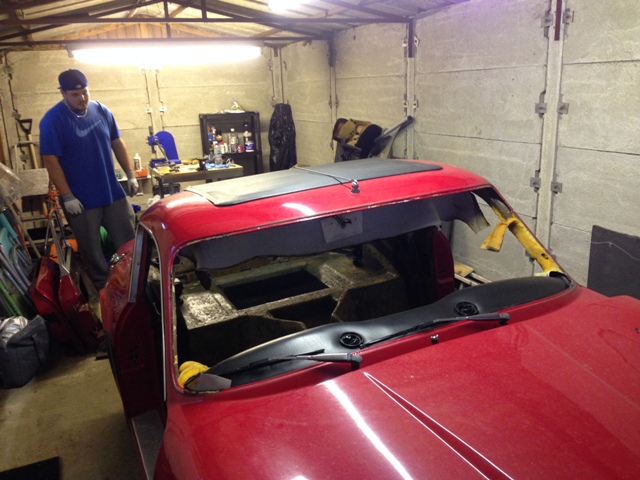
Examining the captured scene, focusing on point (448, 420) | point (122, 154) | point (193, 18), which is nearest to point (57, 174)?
point (122, 154)

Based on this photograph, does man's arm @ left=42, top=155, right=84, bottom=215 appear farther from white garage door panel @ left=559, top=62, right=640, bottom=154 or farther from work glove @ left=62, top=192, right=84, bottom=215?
white garage door panel @ left=559, top=62, right=640, bottom=154

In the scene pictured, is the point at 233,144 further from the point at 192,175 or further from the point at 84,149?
the point at 84,149

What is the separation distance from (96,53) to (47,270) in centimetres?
266

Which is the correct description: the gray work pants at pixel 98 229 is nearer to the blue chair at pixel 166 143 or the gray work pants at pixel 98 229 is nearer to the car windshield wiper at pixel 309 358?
the blue chair at pixel 166 143

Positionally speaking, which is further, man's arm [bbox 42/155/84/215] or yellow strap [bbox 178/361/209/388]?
man's arm [bbox 42/155/84/215]

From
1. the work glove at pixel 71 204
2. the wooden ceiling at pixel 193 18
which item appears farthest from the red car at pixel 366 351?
the wooden ceiling at pixel 193 18

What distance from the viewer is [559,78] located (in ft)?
12.5

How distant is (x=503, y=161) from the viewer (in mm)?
4461

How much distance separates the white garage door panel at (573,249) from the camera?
3873 mm

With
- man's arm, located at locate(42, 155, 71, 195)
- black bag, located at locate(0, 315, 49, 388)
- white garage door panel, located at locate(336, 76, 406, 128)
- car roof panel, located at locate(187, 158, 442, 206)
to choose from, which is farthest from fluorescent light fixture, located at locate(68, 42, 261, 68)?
car roof panel, located at locate(187, 158, 442, 206)

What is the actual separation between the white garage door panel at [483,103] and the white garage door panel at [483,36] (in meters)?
0.09

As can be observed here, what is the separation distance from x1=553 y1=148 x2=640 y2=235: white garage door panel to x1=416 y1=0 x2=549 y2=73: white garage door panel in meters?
0.86

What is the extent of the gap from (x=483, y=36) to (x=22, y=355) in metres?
4.41

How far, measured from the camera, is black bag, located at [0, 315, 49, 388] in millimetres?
3553
